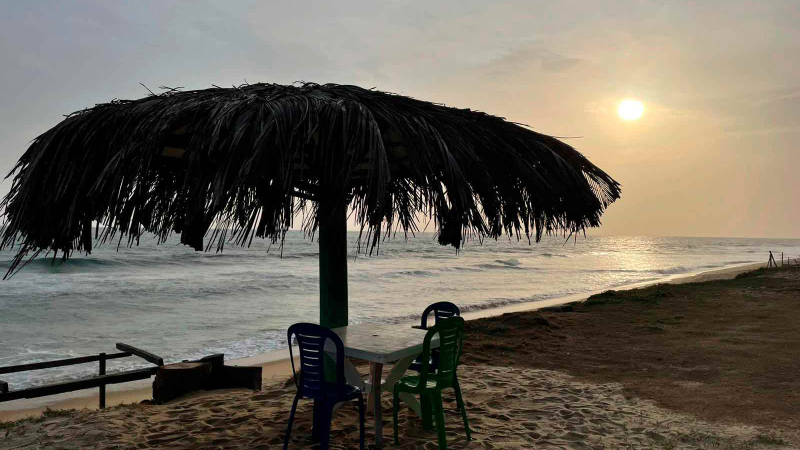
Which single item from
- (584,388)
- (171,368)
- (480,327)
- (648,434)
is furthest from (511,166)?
(480,327)

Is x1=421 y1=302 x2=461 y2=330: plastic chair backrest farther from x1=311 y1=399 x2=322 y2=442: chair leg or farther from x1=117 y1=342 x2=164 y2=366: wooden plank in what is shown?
x1=117 y1=342 x2=164 y2=366: wooden plank

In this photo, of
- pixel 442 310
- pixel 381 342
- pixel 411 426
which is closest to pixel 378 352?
pixel 381 342

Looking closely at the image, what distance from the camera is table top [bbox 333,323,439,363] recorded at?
11.2 feet

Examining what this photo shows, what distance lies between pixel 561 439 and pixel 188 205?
3.05 metres

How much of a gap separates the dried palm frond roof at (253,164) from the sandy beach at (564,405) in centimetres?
152

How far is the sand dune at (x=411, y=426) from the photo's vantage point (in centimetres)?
388

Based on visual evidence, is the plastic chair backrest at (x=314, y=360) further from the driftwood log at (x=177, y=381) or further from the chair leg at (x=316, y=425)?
the driftwood log at (x=177, y=381)

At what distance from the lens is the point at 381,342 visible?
3.73 metres

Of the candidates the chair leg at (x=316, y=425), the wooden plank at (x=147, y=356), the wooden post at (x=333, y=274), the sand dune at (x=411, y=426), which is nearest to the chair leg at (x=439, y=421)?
the sand dune at (x=411, y=426)

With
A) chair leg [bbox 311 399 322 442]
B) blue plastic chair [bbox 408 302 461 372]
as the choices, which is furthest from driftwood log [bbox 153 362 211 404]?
blue plastic chair [bbox 408 302 461 372]

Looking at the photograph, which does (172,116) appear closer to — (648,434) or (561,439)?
(561,439)

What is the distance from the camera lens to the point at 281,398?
503 centimetres

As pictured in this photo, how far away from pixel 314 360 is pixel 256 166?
1.29 m

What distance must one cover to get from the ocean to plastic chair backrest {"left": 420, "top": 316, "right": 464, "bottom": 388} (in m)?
0.72
